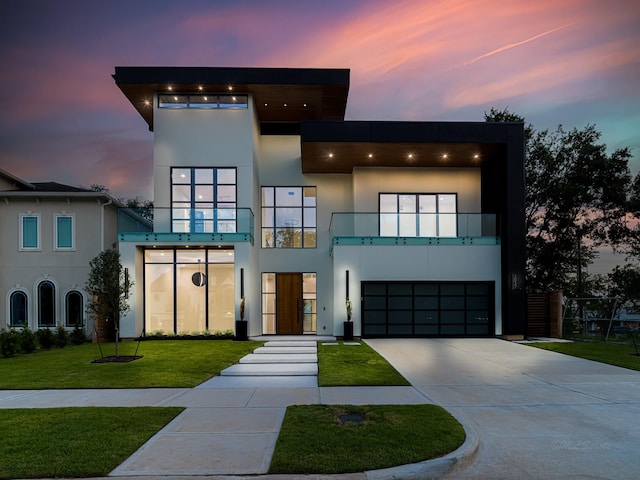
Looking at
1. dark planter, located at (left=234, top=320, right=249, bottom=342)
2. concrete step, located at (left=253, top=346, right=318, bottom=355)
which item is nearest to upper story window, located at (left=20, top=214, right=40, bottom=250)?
dark planter, located at (left=234, top=320, right=249, bottom=342)

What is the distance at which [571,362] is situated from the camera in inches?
468

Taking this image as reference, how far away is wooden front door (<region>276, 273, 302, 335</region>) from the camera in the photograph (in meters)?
20.2

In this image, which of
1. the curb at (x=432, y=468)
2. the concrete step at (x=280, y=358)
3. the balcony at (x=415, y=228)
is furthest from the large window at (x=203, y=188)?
the curb at (x=432, y=468)

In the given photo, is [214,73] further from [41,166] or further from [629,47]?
[41,166]

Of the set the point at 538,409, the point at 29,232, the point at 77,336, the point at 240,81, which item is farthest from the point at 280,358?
the point at 29,232

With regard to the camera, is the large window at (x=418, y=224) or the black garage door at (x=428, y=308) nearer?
the black garage door at (x=428, y=308)

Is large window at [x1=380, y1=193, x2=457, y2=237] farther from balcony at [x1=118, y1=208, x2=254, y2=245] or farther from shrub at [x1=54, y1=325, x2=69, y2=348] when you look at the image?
shrub at [x1=54, y1=325, x2=69, y2=348]

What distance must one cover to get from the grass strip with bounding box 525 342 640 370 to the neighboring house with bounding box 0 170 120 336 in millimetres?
18852

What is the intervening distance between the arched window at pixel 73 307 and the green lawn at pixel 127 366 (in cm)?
312

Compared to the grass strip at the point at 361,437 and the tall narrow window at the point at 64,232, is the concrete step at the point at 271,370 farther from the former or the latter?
the tall narrow window at the point at 64,232

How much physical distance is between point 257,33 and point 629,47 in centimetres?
1993

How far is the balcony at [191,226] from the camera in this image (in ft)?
57.6

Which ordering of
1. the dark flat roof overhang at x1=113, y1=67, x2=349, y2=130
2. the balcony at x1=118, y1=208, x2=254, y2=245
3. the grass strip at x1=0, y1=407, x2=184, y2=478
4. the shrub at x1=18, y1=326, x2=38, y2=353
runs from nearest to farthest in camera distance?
the grass strip at x1=0, y1=407, x2=184, y2=478, the shrub at x1=18, y1=326, x2=38, y2=353, the balcony at x1=118, y1=208, x2=254, y2=245, the dark flat roof overhang at x1=113, y1=67, x2=349, y2=130

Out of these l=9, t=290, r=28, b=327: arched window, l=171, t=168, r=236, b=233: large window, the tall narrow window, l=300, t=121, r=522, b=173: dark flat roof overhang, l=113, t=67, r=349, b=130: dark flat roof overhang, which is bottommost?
l=9, t=290, r=28, b=327: arched window
